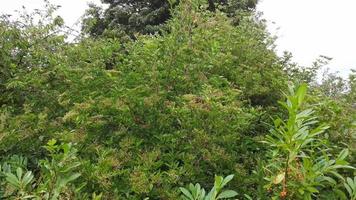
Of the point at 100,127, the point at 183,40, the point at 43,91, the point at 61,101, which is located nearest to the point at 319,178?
the point at 100,127

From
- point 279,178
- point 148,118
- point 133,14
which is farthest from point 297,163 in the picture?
point 133,14

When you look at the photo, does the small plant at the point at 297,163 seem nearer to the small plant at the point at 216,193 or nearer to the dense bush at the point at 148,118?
the dense bush at the point at 148,118

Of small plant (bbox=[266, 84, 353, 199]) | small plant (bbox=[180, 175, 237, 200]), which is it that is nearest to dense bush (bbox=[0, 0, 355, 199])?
small plant (bbox=[266, 84, 353, 199])

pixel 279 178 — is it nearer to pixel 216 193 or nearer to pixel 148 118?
pixel 216 193

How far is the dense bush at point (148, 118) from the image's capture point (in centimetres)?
229

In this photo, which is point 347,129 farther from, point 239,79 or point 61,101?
point 61,101

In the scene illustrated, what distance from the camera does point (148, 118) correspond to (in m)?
2.97

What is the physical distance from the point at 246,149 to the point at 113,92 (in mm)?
1021

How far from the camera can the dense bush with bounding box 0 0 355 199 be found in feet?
7.52

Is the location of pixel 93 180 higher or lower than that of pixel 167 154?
lower

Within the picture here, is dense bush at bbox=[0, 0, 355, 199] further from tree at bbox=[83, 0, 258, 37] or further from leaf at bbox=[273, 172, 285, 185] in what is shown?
tree at bbox=[83, 0, 258, 37]

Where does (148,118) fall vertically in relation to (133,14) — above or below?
below

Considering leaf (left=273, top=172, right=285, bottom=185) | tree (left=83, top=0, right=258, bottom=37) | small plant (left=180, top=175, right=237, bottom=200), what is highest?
tree (left=83, top=0, right=258, bottom=37)

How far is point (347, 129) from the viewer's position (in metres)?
2.91
